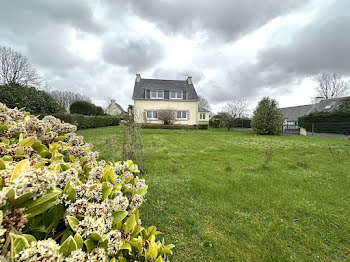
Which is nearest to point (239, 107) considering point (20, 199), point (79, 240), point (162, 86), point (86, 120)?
point (162, 86)

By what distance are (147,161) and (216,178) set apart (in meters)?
2.62

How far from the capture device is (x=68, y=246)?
2.10ft

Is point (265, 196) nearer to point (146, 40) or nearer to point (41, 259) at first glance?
point (41, 259)

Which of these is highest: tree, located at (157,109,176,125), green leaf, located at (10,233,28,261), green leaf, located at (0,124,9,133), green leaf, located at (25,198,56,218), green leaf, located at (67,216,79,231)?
tree, located at (157,109,176,125)

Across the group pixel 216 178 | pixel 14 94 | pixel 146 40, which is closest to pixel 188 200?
pixel 216 178

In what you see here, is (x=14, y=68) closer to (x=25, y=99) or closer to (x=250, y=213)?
(x=25, y=99)

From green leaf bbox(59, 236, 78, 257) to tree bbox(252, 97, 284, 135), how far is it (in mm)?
20036

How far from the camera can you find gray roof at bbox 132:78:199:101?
24697mm

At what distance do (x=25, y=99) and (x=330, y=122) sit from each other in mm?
30233

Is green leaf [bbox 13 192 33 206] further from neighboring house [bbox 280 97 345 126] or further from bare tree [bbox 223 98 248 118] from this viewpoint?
bare tree [bbox 223 98 248 118]

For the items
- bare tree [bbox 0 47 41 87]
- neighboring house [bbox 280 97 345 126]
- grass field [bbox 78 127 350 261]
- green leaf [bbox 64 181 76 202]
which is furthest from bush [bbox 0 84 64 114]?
neighboring house [bbox 280 97 345 126]

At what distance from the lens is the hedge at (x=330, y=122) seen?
1708 cm

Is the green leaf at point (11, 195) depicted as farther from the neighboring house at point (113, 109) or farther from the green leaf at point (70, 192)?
the neighboring house at point (113, 109)

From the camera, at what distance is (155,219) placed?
2607 mm
